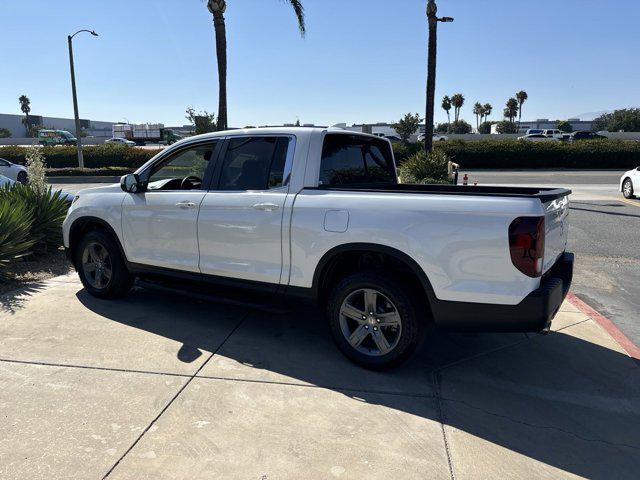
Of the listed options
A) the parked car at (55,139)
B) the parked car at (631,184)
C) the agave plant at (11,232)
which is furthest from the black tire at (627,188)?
the parked car at (55,139)

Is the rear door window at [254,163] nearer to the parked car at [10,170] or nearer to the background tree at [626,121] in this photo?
the parked car at [10,170]

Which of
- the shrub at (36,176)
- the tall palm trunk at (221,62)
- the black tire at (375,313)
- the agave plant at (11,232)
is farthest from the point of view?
the tall palm trunk at (221,62)

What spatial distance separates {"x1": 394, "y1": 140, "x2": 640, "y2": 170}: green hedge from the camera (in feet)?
104

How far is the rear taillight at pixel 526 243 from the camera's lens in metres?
3.23

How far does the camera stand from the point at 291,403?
3486 millimetres

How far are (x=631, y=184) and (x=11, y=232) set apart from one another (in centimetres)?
1691

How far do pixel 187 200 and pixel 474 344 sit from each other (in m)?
3.02

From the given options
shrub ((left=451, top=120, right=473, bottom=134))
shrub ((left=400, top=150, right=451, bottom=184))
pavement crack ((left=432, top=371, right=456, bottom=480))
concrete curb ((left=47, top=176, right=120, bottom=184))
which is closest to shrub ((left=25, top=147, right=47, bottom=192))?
pavement crack ((left=432, top=371, right=456, bottom=480))

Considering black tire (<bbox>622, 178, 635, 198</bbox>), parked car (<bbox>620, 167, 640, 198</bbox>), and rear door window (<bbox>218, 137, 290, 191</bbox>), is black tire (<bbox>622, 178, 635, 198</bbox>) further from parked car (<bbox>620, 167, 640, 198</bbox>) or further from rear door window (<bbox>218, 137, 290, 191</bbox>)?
rear door window (<bbox>218, 137, 290, 191</bbox>)

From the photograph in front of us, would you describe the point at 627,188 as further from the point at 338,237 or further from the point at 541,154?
the point at 541,154

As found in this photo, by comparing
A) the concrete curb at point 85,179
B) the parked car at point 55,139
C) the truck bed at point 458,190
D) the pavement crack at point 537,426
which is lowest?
the pavement crack at point 537,426

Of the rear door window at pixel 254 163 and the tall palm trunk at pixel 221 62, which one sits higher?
the tall palm trunk at pixel 221 62

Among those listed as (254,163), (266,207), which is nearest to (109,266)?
(254,163)

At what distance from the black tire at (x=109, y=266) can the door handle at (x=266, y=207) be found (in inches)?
79.4
